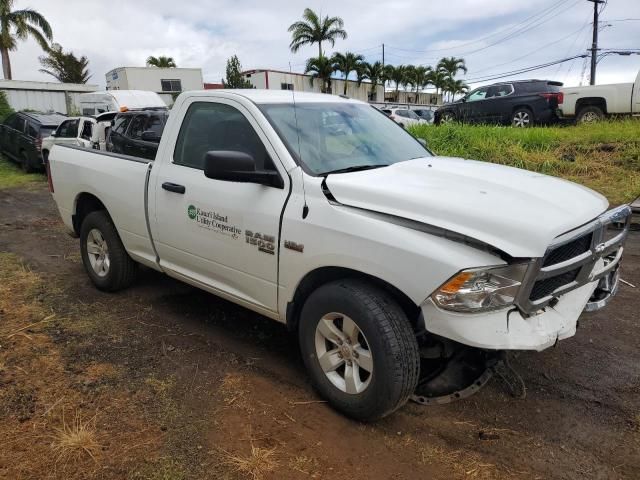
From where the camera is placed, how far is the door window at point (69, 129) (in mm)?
12259

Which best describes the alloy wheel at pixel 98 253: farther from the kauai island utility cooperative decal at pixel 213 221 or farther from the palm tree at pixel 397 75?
the palm tree at pixel 397 75

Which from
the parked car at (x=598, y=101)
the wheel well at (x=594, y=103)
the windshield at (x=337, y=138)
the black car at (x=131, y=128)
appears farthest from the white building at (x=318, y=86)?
the windshield at (x=337, y=138)

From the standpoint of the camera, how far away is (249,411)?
3.10 m

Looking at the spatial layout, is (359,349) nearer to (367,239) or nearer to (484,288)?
(367,239)

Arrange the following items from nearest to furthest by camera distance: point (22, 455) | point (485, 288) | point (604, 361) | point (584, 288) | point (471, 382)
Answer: point (485, 288)
point (22, 455)
point (584, 288)
point (471, 382)
point (604, 361)

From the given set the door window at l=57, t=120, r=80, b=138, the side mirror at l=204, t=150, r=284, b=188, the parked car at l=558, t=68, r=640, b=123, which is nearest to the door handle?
the side mirror at l=204, t=150, r=284, b=188

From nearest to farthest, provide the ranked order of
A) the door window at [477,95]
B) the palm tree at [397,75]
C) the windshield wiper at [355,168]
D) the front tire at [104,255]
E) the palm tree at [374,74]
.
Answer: the windshield wiper at [355,168] < the front tire at [104,255] < the door window at [477,95] < the palm tree at [374,74] < the palm tree at [397,75]

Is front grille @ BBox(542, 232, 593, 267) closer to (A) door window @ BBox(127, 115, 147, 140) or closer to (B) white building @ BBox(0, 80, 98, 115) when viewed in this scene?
(A) door window @ BBox(127, 115, 147, 140)

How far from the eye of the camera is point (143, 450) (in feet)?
9.02

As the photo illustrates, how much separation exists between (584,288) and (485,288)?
0.84 metres

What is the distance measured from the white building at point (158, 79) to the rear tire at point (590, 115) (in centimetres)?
1992

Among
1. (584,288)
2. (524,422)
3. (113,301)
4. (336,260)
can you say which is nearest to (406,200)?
(336,260)

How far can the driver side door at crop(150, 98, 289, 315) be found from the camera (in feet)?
10.8

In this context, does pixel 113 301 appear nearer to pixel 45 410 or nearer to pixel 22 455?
pixel 45 410
